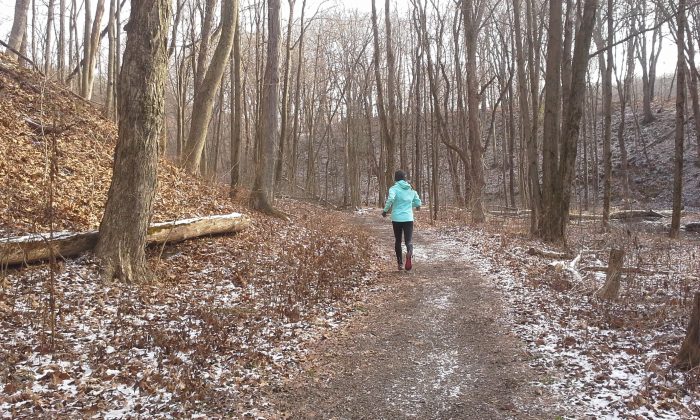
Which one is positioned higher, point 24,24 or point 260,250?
point 24,24

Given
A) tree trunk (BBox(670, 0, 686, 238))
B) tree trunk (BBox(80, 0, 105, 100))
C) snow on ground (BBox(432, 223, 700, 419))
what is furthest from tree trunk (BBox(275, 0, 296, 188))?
tree trunk (BBox(670, 0, 686, 238))

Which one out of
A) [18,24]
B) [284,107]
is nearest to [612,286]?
[284,107]

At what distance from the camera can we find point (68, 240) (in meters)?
6.34

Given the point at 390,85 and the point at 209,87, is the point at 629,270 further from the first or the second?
the point at 390,85

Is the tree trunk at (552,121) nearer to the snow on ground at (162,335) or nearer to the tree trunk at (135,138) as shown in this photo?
the snow on ground at (162,335)

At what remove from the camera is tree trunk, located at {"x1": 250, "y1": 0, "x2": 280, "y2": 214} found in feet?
45.4

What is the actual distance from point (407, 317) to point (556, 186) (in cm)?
718

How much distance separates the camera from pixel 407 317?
21.3 ft

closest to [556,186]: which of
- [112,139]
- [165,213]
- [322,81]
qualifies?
[165,213]

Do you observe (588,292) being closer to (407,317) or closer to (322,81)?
(407,317)

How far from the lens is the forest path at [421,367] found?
3975 millimetres

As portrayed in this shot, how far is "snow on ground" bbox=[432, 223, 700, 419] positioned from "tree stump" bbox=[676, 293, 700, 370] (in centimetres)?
13

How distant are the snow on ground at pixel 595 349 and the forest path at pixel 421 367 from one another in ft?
0.90

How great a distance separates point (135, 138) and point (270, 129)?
785 cm
